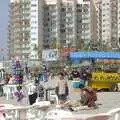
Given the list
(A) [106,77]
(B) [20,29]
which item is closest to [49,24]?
(B) [20,29]

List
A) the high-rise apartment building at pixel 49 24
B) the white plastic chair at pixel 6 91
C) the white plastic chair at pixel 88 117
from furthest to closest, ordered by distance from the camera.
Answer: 1. the high-rise apartment building at pixel 49 24
2. the white plastic chair at pixel 6 91
3. the white plastic chair at pixel 88 117

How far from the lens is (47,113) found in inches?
388

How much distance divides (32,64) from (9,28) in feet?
185

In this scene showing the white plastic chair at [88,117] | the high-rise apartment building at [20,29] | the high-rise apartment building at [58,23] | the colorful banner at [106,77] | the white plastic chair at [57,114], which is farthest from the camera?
the high-rise apartment building at [20,29]

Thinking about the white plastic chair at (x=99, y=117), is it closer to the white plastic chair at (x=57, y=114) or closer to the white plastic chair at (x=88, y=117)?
the white plastic chair at (x=88, y=117)

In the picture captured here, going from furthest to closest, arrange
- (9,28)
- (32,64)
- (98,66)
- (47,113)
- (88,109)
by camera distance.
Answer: (9,28) < (32,64) < (98,66) < (88,109) < (47,113)

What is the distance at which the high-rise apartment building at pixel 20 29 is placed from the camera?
442 feet

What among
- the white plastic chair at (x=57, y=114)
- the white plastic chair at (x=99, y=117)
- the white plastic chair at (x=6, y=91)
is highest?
the white plastic chair at (x=99, y=117)

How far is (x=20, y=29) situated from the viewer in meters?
139

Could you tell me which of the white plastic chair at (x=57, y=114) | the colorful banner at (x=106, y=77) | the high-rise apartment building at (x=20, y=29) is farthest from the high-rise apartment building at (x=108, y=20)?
the white plastic chair at (x=57, y=114)

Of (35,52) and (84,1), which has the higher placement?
(84,1)

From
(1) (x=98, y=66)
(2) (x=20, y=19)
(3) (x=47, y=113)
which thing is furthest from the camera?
(2) (x=20, y=19)

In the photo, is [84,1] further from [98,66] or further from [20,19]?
[98,66]

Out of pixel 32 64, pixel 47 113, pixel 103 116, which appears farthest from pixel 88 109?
pixel 32 64
